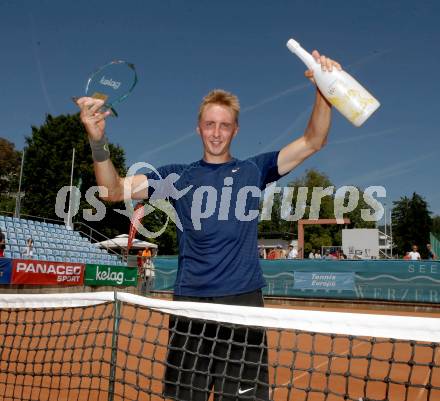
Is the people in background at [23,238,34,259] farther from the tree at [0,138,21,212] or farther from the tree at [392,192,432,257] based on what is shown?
the tree at [392,192,432,257]

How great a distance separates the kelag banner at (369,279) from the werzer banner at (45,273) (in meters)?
7.87

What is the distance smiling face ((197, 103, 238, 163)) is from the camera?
288cm

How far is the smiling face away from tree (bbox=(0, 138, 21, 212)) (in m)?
56.6

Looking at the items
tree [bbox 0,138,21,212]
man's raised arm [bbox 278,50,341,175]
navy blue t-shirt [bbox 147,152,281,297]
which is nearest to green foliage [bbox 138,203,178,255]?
tree [bbox 0,138,21,212]

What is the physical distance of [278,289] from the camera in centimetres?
2009

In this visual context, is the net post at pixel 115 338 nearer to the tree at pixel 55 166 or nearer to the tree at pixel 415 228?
the tree at pixel 55 166

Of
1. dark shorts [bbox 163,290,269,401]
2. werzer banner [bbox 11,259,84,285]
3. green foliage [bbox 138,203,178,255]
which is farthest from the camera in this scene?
green foliage [bbox 138,203,178,255]

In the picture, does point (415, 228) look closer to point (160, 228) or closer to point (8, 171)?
point (160, 228)

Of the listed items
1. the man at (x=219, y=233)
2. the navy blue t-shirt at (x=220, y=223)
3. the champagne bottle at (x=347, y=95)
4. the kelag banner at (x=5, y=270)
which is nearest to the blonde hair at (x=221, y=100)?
the man at (x=219, y=233)

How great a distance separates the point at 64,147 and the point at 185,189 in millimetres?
50525

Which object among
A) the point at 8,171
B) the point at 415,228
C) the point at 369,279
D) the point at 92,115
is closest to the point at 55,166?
the point at 8,171

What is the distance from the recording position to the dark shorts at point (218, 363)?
262 centimetres

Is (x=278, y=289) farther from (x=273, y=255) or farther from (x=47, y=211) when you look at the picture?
(x=47, y=211)

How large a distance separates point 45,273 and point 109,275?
3.20 m
